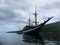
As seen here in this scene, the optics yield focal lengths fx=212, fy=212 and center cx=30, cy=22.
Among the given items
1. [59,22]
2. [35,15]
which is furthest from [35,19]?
[59,22]

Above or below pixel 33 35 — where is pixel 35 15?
above

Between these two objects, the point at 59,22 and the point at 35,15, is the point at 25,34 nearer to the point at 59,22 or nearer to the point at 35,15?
the point at 35,15

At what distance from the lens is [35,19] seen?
304 ft

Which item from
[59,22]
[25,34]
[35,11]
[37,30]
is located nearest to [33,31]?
[37,30]

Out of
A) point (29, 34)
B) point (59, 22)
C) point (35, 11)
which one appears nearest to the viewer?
point (29, 34)

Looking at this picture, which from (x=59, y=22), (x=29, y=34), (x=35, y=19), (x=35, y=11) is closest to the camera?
(x=29, y=34)

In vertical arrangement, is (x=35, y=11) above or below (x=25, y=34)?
above

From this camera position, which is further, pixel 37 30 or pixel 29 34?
pixel 29 34

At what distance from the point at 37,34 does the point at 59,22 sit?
386ft

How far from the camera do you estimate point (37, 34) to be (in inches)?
2859

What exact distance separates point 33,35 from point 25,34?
415 cm

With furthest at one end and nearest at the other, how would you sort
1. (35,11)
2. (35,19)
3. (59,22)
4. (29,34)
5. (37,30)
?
(59,22)
(35,19)
(35,11)
(29,34)
(37,30)

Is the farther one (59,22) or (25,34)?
(59,22)

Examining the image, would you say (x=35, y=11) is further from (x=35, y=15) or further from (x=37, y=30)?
(x=37, y=30)
